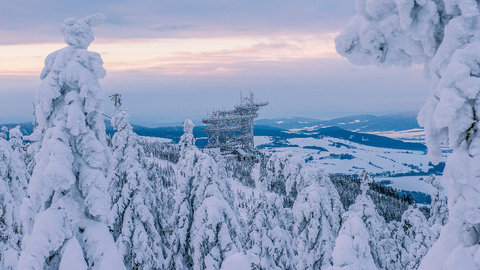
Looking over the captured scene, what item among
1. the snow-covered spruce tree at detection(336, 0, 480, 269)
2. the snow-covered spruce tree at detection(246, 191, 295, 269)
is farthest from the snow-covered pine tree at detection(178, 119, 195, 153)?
the snow-covered spruce tree at detection(336, 0, 480, 269)

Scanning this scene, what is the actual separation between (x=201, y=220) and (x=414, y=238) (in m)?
14.7

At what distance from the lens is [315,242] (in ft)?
66.0

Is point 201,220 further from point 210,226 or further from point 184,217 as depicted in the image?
point 184,217

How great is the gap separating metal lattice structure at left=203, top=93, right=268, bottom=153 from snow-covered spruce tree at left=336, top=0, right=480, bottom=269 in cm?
10607

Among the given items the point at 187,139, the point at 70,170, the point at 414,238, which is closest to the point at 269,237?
the point at 70,170

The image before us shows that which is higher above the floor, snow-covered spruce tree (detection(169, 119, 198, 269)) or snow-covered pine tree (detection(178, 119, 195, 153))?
snow-covered pine tree (detection(178, 119, 195, 153))

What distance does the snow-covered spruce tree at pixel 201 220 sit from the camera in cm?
1828

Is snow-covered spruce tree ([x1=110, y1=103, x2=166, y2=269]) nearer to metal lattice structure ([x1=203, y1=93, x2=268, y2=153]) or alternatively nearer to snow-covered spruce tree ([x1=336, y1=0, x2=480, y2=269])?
snow-covered spruce tree ([x1=336, y1=0, x2=480, y2=269])

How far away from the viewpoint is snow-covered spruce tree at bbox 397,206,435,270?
19875 millimetres

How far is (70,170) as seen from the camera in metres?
9.52

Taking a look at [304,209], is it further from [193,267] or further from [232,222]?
[193,267]

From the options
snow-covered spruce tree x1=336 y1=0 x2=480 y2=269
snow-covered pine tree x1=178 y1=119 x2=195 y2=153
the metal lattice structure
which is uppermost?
snow-covered spruce tree x1=336 y1=0 x2=480 y2=269

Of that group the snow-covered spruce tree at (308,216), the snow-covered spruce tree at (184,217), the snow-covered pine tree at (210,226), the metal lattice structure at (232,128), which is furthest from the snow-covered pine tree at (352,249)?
the metal lattice structure at (232,128)

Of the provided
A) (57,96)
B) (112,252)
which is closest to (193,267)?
(112,252)
